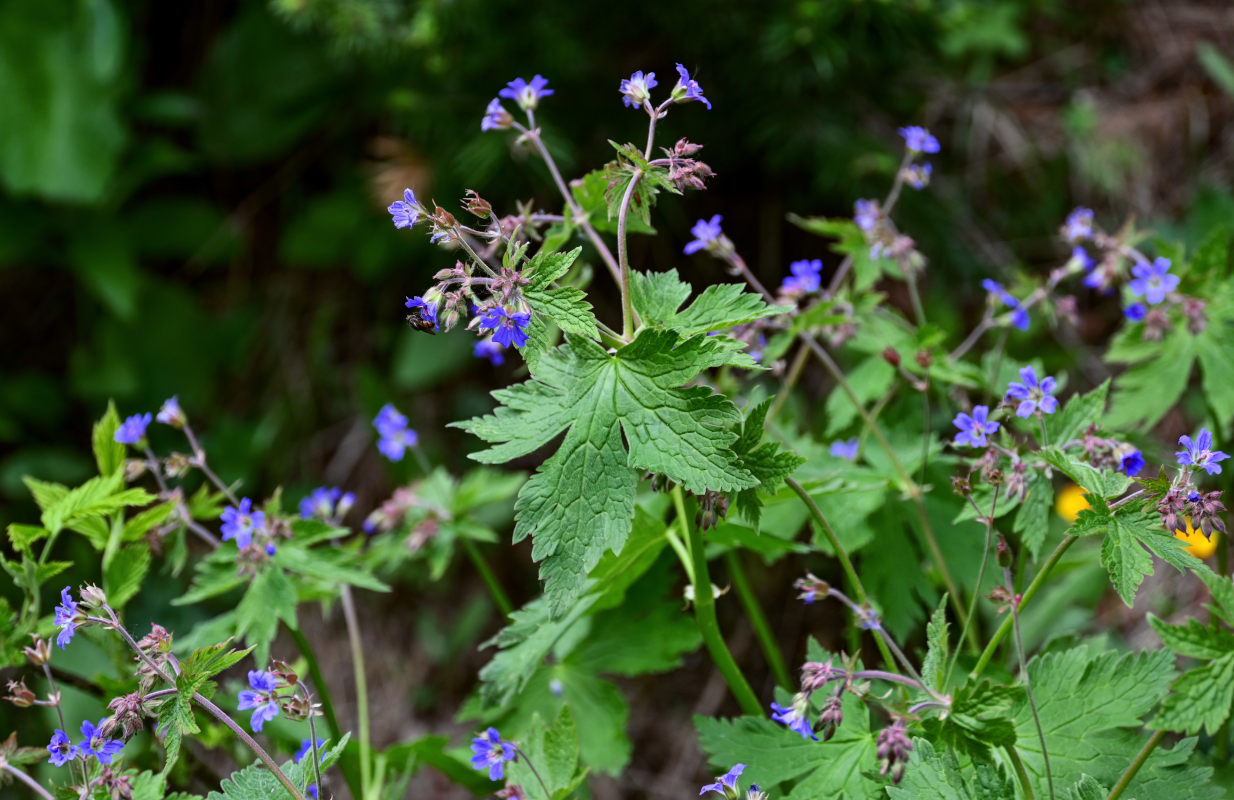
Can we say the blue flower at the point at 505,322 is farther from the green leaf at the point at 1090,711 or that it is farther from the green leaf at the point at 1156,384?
the green leaf at the point at 1156,384

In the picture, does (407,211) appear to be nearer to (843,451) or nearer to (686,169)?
(686,169)

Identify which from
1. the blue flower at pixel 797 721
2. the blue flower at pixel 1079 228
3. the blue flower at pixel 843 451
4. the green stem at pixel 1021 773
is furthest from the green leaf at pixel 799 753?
the blue flower at pixel 1079 228

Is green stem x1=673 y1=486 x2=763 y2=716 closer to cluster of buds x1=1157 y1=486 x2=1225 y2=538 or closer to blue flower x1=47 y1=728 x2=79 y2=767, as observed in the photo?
cluster of buds x1=1157 y1=486 x2=1225 y2=538

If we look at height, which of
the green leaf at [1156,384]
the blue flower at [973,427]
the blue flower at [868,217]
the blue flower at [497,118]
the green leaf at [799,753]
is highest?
the blue flower at [497,118]

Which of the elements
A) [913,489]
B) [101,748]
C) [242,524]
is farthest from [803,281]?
[101,748]

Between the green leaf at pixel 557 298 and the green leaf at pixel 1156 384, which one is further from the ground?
the green leaf at pixel 557 298

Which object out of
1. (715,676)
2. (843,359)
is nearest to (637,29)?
(843,359)
